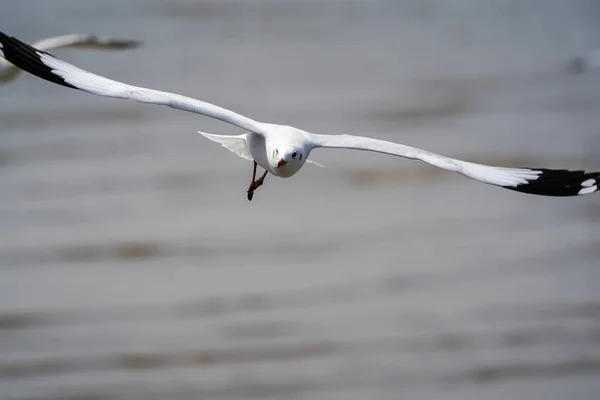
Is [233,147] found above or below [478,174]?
above

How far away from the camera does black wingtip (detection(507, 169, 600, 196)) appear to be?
74cm

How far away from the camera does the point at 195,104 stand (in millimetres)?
632

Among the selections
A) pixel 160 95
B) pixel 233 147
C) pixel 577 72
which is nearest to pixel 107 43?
pixel 233 147

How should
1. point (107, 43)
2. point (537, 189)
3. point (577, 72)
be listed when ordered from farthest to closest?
point (577, 72) → point (107, 43) → point (537, 189)

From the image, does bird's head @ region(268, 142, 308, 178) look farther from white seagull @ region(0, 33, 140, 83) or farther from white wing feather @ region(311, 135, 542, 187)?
white seagull @ region(0, 33, 140, 83)

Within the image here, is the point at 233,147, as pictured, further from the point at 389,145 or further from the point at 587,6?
the point at 587,6

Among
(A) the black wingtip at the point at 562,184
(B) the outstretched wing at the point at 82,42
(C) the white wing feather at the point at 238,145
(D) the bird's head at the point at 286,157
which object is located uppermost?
(B) the outstretched wing at the point at 82,42

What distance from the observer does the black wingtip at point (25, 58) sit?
671 millimetres

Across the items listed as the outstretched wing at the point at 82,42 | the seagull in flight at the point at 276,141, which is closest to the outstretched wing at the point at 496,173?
the seagull in flight at the point at 276,141

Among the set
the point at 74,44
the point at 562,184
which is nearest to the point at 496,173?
the point at 562,184

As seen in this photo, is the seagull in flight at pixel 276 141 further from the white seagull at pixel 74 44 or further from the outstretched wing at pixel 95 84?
the white seagull at pixel 74 44

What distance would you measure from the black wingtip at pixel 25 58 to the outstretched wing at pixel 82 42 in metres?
0.29

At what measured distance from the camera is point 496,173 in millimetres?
733

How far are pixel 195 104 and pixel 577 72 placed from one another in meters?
1.04
